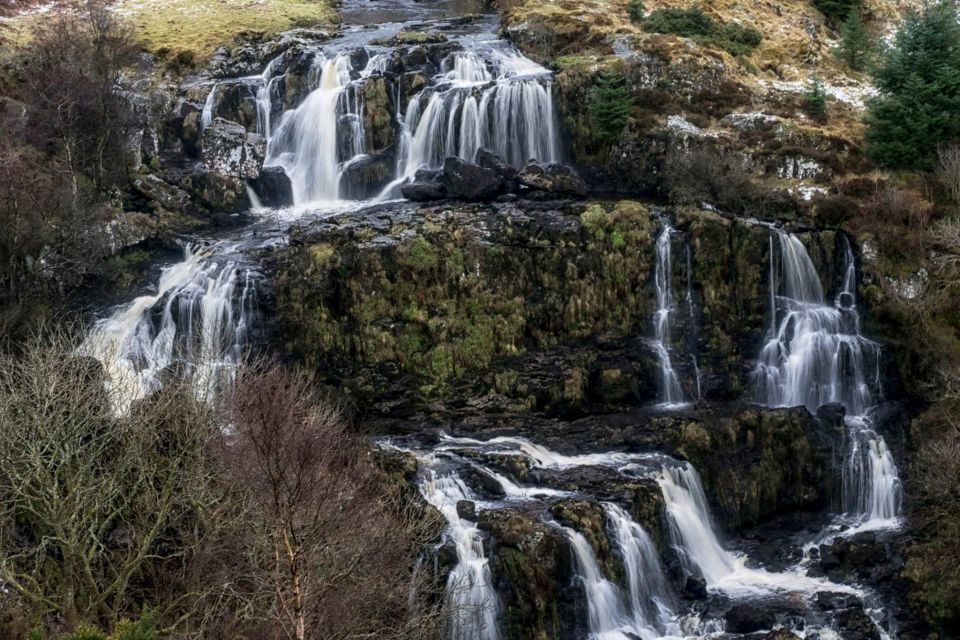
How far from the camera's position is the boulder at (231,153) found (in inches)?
1625

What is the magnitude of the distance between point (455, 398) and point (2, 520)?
612 inches

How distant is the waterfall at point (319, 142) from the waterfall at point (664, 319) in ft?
51.5

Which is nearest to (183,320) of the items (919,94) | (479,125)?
(479,125)

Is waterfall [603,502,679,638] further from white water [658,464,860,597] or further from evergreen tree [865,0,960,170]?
evergreen tree [865,0,960,170]

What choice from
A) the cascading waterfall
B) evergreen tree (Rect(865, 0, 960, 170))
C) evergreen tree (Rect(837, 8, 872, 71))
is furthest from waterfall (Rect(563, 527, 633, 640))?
evergreen tree (Rect(837, 8, 872, 71))

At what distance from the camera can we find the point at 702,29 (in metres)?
47.0

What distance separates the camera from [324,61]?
151 ft

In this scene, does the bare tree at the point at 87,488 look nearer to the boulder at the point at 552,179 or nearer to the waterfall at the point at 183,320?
the waterfall at the point at 183,320

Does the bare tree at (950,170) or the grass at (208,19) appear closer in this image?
the bare tree at (950,170)

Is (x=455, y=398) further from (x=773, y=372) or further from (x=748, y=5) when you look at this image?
(x=748, y=5)

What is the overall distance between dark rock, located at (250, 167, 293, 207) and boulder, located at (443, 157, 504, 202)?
8.19 m

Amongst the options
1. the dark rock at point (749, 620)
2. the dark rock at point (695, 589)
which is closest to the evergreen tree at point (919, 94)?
the dark rock at point (695, 589)

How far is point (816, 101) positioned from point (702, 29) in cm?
880

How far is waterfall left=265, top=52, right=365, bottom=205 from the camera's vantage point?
41.8 m
